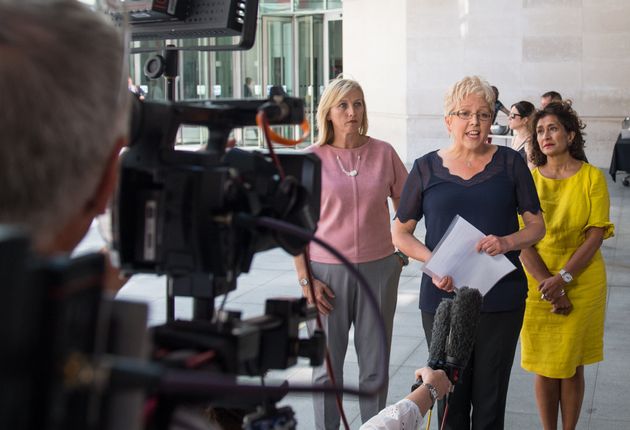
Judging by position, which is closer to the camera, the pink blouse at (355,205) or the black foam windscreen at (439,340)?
the black foam windscreen at (439,340)

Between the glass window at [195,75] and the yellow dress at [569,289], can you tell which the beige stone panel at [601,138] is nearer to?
the glass window at [195,75]

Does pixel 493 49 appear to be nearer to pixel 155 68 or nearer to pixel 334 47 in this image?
pixel 334 47

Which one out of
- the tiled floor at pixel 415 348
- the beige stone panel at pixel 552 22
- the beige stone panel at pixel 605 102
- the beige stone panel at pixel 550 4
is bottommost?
the tiled floor at pixel 415 348

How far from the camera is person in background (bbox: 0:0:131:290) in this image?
2.81 ft

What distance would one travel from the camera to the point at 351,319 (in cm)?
499

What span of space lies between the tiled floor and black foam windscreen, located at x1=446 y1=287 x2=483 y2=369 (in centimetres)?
49

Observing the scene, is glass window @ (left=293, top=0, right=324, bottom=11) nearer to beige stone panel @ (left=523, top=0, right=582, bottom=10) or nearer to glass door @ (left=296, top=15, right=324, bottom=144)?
glass door @ (left=296, top=15, right=324, bottom=144)

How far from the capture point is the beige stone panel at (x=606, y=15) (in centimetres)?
1848

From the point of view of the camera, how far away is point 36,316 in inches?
29.7

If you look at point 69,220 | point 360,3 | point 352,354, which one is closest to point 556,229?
point 352,354

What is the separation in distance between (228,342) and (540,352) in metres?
3.98

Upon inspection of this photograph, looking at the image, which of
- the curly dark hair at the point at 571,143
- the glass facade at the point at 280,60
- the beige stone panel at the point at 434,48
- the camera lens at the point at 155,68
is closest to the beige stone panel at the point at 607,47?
the beige stone panel at the point at 434,48

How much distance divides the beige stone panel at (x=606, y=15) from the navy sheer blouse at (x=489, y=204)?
1514 cm

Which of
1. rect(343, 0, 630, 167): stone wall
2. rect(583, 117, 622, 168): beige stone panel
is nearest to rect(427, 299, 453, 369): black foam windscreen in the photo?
rect(343, 0, 630, 167): stone wall
